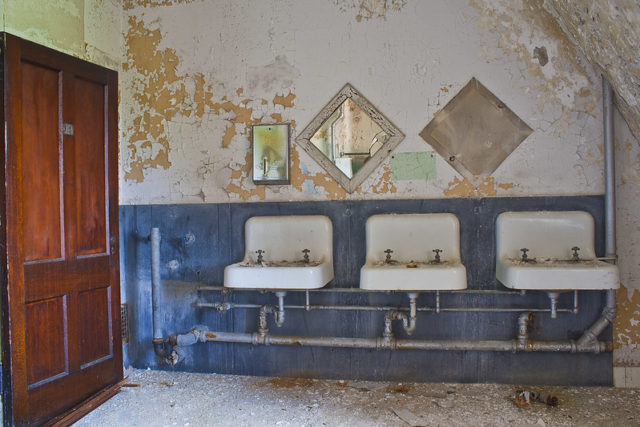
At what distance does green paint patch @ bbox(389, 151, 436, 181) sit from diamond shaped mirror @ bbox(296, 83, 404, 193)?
77mm

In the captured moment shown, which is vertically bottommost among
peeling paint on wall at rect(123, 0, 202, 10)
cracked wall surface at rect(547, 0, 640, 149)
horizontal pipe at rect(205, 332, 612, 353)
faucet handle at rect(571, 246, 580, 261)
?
horizontal pipe at rect(205, 332, 612, 353)

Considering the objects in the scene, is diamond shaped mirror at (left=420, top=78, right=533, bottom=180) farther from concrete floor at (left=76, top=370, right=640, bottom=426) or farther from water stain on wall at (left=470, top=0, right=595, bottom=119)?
concrete floor at (left=76, top=370, right=640, bottom=426)

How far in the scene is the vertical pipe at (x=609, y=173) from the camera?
2.46m

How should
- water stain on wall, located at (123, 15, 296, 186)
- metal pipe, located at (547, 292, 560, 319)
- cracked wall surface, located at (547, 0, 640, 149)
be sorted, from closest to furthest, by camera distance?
1. cracked wall surface, located at (547, 0, 640, 149)
2. metal pipe, located at (547, 292, 560, 319)
3. water stain on wall, located at (123, 15, 296, 186)

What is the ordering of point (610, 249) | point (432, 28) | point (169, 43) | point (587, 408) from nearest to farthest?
point (587, 408)
point (610, 249)
point (432, 28)
point (169, 43)

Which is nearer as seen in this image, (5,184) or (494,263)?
(5,184)

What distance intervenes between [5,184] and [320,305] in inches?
68.4

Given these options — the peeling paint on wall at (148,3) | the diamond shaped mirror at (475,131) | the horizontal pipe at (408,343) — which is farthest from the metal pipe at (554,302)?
the peeling paint on wall at (148,3)

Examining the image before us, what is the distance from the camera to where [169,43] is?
2920 mm

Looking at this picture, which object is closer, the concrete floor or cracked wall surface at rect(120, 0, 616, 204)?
the concrete floor

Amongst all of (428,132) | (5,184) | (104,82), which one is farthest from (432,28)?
(5,184)

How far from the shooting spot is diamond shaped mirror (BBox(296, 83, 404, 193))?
2697 millimetres

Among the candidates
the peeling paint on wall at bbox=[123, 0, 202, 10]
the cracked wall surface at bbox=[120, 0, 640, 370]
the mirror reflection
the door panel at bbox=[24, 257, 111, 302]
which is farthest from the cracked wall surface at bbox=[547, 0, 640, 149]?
the door panel at bbox=[24, 257, 111, 302]

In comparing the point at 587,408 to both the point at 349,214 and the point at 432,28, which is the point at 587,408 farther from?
the point at 432,28
